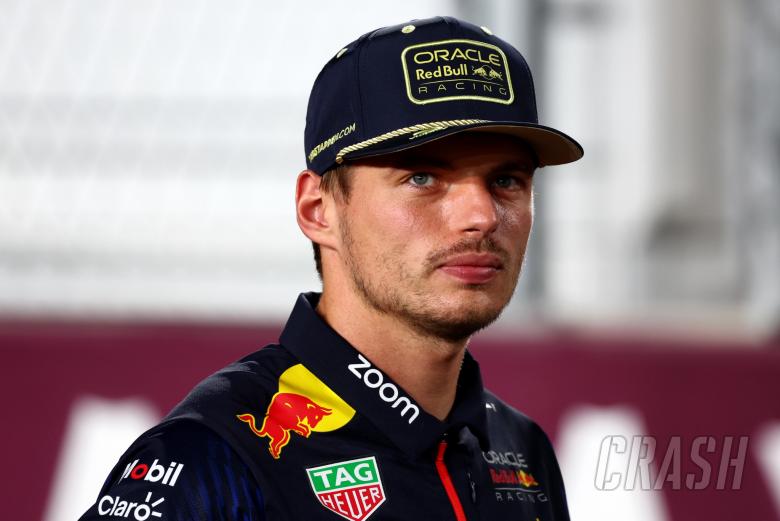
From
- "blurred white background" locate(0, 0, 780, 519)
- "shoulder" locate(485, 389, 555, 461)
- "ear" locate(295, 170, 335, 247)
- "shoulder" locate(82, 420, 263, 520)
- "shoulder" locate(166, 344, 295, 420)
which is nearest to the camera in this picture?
"shoulder" locate(82, 420, 263, 520)

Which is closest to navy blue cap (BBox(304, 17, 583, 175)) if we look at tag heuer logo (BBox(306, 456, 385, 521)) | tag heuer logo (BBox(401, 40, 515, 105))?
tag heuer logo (BBox(401, 40, 515, 105))

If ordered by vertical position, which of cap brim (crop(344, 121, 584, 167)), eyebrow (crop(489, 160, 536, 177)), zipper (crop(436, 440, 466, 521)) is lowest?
zipper (crop(436, 440, 466, 521))

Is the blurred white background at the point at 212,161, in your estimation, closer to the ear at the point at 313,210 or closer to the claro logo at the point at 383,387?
the ear at the point at 313,210

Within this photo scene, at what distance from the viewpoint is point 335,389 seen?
1893 millimetres

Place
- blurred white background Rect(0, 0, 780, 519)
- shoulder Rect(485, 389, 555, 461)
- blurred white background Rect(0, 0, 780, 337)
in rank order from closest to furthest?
shoulder Rect(485, 389, 555, 461) → blurred white background Rect(0, 0, 780, 519) → blurred white background Rect(0, 0, 780, 337)

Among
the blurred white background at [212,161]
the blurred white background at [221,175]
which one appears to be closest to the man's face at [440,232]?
the blurred white background at [221,175]

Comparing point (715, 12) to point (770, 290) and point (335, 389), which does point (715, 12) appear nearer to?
point (770, 290)

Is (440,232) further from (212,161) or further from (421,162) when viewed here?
(212,161)

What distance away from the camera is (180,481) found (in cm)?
162

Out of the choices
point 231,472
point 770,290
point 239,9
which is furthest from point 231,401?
point 239,9

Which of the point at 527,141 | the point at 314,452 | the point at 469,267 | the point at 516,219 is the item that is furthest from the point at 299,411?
the point at 527,141

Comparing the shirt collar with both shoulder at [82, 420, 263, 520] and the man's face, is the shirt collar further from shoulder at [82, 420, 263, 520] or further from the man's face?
shoulder at [82, 420, 263, 520]

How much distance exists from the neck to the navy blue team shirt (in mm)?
31

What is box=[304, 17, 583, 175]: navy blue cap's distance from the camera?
183 cm
